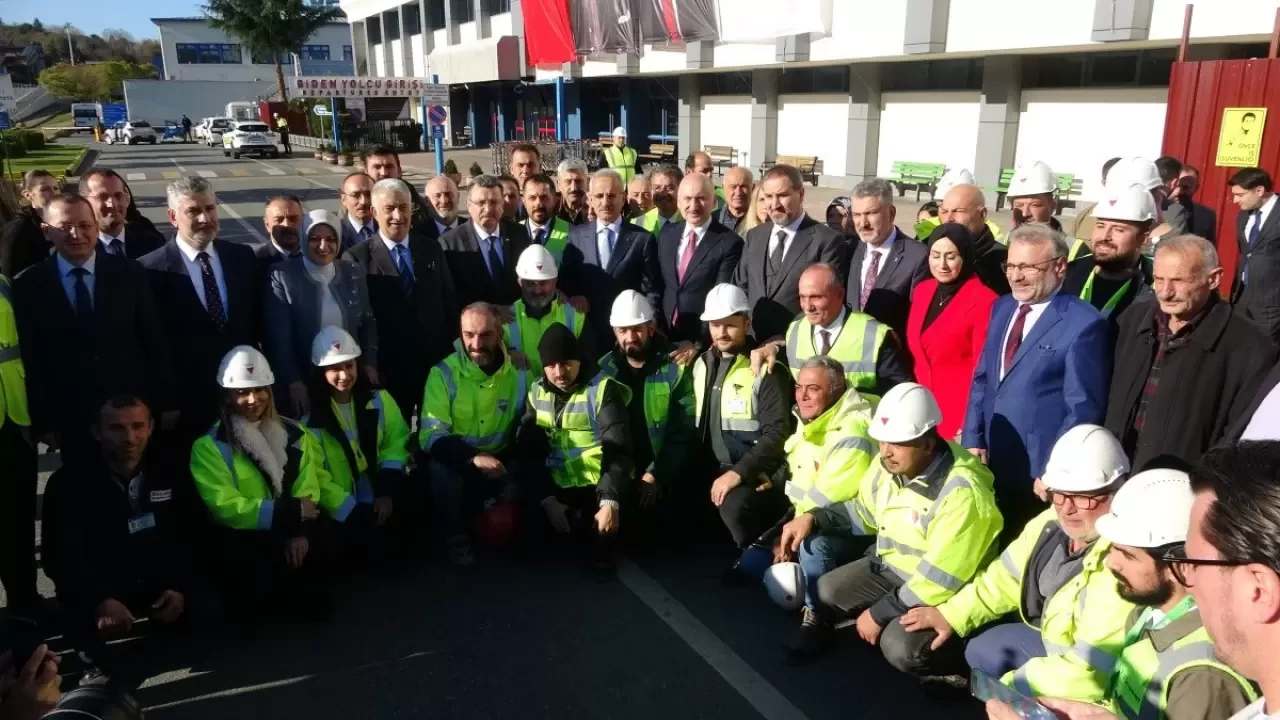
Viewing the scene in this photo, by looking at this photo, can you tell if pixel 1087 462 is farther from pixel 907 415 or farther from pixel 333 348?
pixel 333 348

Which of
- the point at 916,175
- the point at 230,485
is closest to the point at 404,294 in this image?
the point at 230,485

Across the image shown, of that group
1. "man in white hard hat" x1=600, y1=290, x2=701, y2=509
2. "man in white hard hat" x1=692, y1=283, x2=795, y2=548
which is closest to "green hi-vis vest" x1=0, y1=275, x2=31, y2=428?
"man in white hard hat" x1=600, y1=290, x2=701, y2=509

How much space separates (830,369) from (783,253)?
52.7 inches

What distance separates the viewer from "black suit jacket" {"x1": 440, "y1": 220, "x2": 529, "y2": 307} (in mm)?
5691

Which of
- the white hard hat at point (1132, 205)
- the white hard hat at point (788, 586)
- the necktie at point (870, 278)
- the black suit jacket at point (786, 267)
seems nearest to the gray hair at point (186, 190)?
the black suit jacket at point (786, 267)

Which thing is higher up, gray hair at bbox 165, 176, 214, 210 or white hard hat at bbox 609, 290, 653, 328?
gray hair at bbox 165, 176, 214, 210

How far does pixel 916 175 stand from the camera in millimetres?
19297

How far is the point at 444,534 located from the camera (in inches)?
196

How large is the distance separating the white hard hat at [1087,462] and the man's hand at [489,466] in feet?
9.12

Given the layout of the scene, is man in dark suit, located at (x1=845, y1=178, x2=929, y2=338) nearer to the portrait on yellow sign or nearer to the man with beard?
the man with beard

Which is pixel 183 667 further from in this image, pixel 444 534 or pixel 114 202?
pixel 114 202

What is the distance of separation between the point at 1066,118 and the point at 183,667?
1735 centimetres

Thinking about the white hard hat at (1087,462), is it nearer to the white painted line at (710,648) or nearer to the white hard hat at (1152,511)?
the white hard hat at (1152,511)

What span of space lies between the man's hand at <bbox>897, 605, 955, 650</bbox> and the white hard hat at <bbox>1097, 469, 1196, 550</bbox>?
37.5 inches
